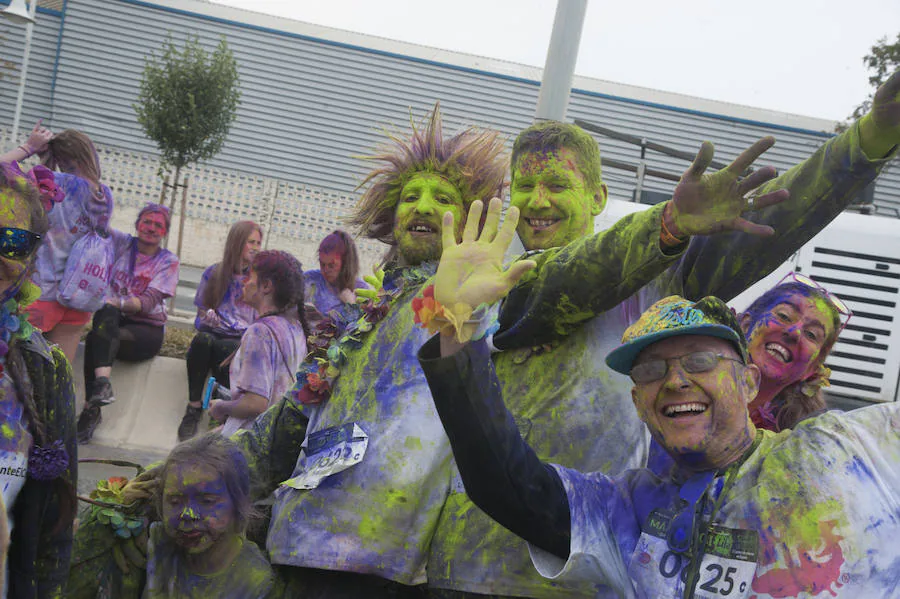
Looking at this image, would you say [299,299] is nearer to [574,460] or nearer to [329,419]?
[329,419]

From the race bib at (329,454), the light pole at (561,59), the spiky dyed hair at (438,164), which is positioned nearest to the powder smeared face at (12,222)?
the race bib at (329,454)

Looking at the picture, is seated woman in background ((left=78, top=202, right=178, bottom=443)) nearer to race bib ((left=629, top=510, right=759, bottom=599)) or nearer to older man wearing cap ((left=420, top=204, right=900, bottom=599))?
older man wearing cap ((left=420, top=204, right=900, bottom=599))

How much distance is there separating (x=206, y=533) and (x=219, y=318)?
3.72 meters

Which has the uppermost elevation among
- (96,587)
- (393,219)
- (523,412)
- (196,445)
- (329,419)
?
(393,219)

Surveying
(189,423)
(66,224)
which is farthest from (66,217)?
(189,423)

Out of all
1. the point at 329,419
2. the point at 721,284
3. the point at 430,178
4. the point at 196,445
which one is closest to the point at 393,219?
the point at 430,178

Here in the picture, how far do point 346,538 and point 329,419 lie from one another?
37cm

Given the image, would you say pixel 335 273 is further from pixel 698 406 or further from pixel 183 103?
pixel 183 103

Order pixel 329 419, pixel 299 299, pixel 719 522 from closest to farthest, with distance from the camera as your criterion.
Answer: pixel 719 522
pixel 329 419
pixel 299 299

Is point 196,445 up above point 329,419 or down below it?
below

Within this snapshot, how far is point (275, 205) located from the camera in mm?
18266

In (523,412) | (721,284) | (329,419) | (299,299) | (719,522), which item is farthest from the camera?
(299,299)

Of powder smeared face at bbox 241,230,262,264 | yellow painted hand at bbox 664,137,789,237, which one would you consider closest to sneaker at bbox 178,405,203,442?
powder smeared face at bbox 241,230,262,264

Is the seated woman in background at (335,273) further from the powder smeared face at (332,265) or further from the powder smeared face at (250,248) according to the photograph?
the powder smeared face at (250,248)
